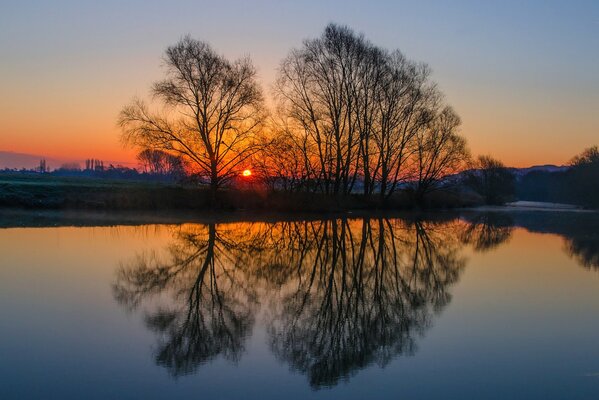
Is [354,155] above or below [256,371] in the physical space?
above

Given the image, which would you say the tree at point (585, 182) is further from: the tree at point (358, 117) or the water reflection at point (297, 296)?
the water reflection at point (297, 296)

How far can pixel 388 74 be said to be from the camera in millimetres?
39344

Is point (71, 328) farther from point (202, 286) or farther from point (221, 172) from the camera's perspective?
point (221, 172)

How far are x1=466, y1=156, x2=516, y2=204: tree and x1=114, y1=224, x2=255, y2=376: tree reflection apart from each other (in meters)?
62.8

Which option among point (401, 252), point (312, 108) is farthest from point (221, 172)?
point (401, 252)

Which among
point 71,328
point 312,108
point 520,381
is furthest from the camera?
point 312,108

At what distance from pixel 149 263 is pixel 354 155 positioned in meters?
29.0

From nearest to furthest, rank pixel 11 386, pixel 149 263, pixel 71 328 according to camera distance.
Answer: pixel 11 386 < pixel 71 328 < pixel 149 263

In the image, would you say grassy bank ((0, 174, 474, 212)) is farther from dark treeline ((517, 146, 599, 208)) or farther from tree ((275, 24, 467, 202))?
dark treeline ((517, 146, 599, 208))

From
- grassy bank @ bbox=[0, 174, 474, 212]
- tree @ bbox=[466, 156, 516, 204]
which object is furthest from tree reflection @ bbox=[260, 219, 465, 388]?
tree @ bbox=[466, 156, 516, 204]

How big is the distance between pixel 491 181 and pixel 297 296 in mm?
69513

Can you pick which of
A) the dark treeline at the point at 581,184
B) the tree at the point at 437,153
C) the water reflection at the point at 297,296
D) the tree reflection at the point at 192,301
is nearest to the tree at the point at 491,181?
the dark treeline at the point at 581,184

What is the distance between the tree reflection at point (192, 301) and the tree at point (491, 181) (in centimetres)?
6275

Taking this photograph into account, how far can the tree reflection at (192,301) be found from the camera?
588 centimetres
